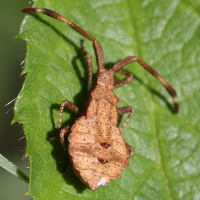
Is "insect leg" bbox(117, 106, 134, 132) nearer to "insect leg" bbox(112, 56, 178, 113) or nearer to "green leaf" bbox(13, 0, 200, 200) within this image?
"green leaf" bbox(13, 0, 200, 200)

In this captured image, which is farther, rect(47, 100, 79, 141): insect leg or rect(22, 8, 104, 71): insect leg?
rect(22, 8, 104, 71): insect leg

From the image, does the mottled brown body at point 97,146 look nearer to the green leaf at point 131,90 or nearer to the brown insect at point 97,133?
the brown insect at point 97,133

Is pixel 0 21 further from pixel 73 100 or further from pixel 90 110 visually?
pixel 90 110

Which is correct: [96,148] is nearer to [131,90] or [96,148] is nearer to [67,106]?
[67,106]

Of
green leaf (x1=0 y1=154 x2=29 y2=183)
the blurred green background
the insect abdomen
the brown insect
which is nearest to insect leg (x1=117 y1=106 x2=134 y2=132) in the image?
the brown insect

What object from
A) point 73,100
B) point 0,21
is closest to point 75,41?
point 73,100

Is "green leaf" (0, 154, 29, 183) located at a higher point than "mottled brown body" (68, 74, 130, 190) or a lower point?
lower

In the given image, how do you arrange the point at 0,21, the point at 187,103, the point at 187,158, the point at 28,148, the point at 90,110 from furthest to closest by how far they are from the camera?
the point at 0,21, the point at 187,103, the point at 187,158, the point at 90,110, the point at 28,148
